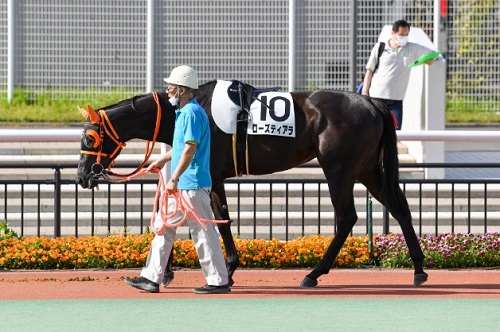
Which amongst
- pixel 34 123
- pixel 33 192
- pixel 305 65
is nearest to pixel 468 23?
pixel 305 65

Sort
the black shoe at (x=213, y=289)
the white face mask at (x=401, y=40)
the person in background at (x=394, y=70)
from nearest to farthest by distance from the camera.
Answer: the black shoe at (x=213, y=289), the person in background at (x=394, y=70), the white face mask at (x=401, y=40)

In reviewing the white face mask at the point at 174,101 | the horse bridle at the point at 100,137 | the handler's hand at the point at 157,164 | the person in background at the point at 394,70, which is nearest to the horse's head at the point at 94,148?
the horse bridle at the point at 100,137

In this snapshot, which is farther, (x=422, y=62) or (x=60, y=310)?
(x=422, y=62)

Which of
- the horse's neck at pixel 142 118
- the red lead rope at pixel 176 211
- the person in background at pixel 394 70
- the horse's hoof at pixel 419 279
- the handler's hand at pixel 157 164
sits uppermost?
the person in background at pixel 394 70

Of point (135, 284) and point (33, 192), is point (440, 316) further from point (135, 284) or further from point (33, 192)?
point (33, 192)

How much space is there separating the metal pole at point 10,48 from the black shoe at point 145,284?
38.9ft

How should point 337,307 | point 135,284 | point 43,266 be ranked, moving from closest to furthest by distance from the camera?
point 337,307
point 135,284
point 43,266

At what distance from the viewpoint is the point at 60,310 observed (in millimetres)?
9531

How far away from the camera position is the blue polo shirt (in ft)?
32.7

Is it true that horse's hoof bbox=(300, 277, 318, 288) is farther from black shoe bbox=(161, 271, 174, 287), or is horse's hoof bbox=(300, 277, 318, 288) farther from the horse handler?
black shoe bbox=(161, 271, 174, 287)

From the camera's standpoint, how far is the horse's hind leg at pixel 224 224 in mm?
10891

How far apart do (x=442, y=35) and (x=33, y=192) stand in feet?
31.6

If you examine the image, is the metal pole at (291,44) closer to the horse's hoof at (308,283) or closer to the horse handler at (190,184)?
the horse's hoof at (308,283)

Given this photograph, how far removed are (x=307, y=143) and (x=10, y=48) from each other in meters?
11.8
